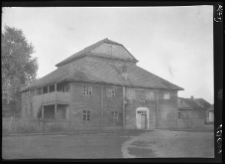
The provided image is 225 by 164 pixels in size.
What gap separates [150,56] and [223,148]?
1.98 metres

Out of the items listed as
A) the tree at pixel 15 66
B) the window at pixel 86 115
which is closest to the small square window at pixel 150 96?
the window at pixel 86 115

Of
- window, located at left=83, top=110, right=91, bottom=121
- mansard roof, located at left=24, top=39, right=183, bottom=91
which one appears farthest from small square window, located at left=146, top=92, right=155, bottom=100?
window, located at left=83, top=110, right=91, bottom=121

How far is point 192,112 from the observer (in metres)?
6.50

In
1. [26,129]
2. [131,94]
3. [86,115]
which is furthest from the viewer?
[131,94]

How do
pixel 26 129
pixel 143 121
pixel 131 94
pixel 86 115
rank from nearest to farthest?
pixel 26 129 < pixel 86 115 < pixel 143 121 < pixel 131 94

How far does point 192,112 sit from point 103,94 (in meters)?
1.59

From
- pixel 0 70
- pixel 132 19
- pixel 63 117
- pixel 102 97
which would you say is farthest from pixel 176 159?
pixel 0 70

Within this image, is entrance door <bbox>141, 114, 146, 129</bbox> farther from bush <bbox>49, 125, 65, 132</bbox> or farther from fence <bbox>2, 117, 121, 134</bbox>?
bush <bbox>49, 125, 65, 132</bbox>

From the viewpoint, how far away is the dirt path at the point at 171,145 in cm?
631

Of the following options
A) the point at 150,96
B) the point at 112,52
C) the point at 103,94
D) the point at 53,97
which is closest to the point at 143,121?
the point at 150,96

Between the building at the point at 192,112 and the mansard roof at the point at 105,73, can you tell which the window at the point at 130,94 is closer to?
the mansard roof at the point at 105,73

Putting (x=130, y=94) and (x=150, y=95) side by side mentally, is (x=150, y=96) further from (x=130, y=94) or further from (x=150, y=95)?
(x=130, y=94)

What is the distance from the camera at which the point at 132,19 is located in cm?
640

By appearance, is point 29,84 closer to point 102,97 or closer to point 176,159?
point 102,97
